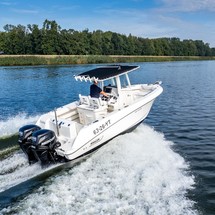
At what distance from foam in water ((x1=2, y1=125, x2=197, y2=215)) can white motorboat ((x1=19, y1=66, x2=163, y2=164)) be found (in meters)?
0.51

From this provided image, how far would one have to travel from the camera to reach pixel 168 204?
607 cm

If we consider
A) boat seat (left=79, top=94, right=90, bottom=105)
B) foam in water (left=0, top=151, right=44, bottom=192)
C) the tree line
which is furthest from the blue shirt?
the tree line

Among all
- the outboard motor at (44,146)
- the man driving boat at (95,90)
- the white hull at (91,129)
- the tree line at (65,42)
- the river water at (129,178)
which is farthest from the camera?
the tree line at (65,42)

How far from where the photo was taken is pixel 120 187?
264 inches

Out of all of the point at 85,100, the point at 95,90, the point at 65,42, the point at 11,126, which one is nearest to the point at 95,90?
the point at 95,90

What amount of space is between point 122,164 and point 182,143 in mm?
3263

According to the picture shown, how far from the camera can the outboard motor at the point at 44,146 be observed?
7496 mm

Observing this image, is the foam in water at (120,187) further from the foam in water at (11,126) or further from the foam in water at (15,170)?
the foam in water at (11,126)

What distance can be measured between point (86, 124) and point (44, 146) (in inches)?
109

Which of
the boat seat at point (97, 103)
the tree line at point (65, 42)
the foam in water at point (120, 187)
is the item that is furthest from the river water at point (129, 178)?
the tree line at point (65, 42)

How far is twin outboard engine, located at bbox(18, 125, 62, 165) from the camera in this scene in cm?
751

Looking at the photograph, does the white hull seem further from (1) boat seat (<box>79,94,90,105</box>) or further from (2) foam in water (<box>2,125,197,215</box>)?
(2) foam in water (<box>2,125,197,215</box>)

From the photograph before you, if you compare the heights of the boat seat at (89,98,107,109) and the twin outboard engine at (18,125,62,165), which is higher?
the boat seat at (89,98,107,109)

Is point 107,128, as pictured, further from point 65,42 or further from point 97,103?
point 65,42
